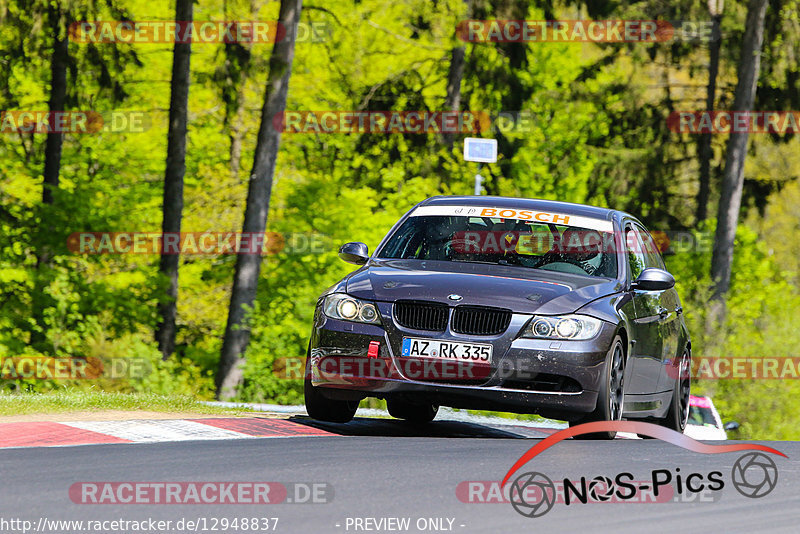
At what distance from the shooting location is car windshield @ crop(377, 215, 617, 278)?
33.5 feet

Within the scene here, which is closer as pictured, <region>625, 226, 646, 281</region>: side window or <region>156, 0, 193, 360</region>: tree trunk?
<region>625, 226, 646, 281</region>: side window

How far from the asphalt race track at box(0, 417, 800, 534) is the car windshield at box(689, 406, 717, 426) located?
944cm

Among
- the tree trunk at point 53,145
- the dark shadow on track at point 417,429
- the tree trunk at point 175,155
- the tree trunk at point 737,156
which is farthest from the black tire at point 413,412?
the tree trunk at point 737,156

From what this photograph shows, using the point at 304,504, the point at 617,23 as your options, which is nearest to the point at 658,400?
the point at 304,504

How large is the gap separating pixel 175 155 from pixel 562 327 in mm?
20160

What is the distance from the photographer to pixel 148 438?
8.94 m

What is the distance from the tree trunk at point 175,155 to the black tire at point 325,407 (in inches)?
706

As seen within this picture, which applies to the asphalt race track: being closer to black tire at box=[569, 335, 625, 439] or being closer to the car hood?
black tire at box=[569, 335, 625, 439]

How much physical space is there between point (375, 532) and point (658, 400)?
19.2 ft

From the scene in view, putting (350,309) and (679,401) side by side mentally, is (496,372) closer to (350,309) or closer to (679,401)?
(350,309)

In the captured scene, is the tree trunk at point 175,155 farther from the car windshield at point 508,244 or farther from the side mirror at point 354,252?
the car windshield at point 508,244

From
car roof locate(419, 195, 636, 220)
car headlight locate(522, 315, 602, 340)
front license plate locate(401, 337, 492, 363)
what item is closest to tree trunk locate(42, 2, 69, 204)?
car roof locate(419, 195, 636, 220)

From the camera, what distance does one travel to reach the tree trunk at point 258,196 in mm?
24672

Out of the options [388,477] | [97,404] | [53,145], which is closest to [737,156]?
[53,145]
